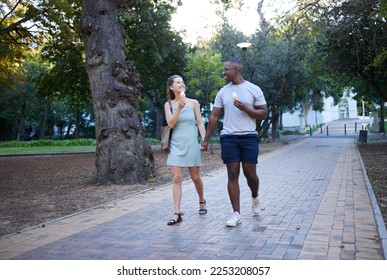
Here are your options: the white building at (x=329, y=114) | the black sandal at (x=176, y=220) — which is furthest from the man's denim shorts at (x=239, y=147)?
the white building at (x=329, y=114)

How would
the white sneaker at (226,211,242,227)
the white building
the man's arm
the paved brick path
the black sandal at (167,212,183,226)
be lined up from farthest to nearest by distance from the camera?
the white building, the black sandal at (167,212,183,226), the white sneaker at (226,211,242,227), the man's arm, the paved brick path

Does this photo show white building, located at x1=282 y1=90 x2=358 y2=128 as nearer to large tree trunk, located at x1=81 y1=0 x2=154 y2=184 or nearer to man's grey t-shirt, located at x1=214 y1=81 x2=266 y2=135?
large tree trunk, located at x1=81 y1=0 x2=154 y2=184

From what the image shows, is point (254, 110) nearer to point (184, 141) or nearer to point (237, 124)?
point (237, 124)

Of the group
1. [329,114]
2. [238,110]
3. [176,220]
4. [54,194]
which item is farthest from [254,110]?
[329,114]

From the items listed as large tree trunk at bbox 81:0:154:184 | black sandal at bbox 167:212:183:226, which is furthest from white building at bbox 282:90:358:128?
black sandal at bbox 167:212:183:226

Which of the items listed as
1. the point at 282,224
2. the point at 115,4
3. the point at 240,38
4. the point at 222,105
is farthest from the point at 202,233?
the point at 240,38

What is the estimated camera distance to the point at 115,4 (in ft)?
34.5

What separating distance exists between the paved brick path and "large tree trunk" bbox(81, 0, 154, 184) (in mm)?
2358

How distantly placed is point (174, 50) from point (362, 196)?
674 inches

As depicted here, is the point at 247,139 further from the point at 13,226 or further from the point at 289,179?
the point at 289,179

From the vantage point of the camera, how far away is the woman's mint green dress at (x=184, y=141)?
5.48 m

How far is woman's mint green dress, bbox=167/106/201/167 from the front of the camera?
5.48m

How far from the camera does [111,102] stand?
1009cm

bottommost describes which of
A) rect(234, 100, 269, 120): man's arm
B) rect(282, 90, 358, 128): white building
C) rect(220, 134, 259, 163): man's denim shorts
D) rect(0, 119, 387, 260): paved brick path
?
rect(0, 119, 387, 260): paved brick path
